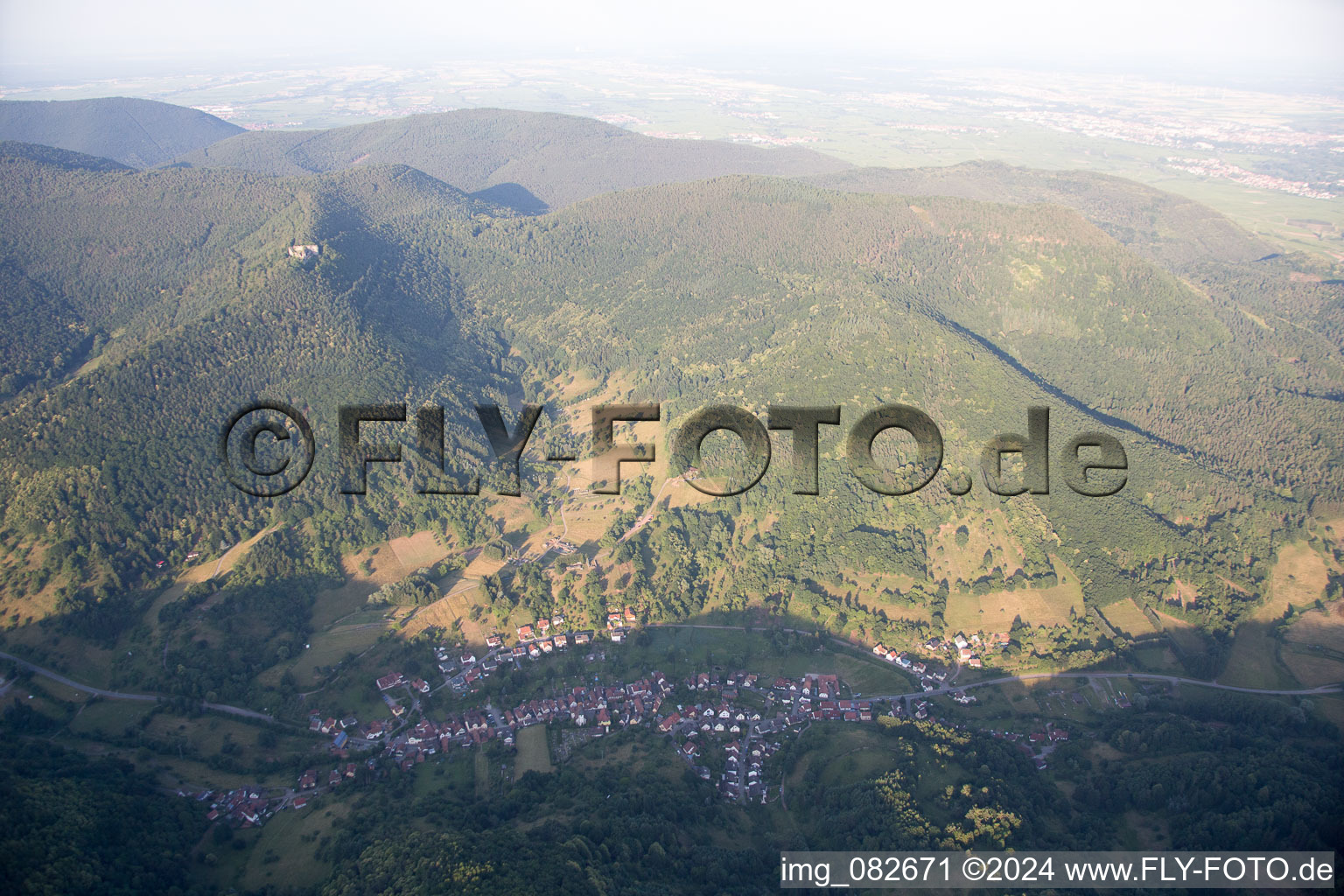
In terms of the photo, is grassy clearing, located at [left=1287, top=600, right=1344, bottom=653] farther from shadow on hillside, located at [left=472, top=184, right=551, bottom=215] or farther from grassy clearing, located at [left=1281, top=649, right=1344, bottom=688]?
shadow on hillside, located at [left=472, top=184, right=551, bottom=215]

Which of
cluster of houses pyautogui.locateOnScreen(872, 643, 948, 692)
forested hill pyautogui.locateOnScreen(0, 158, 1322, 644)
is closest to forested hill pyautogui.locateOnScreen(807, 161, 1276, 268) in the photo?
forested hill pyautogui.locateOnScreen(0, 158, 1322, 644)

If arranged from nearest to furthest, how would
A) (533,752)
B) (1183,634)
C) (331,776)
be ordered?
1. (331,776)
2. (533,752)
3. (1183,634)

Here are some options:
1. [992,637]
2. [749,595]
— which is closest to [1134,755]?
[992,637]

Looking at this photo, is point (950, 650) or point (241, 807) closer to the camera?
point (241, 807)

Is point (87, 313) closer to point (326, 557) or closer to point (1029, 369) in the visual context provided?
point (326, 557)

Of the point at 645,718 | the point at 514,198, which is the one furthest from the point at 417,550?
the point at 514,198

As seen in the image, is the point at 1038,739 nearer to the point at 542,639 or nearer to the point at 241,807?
the point at 542,639
